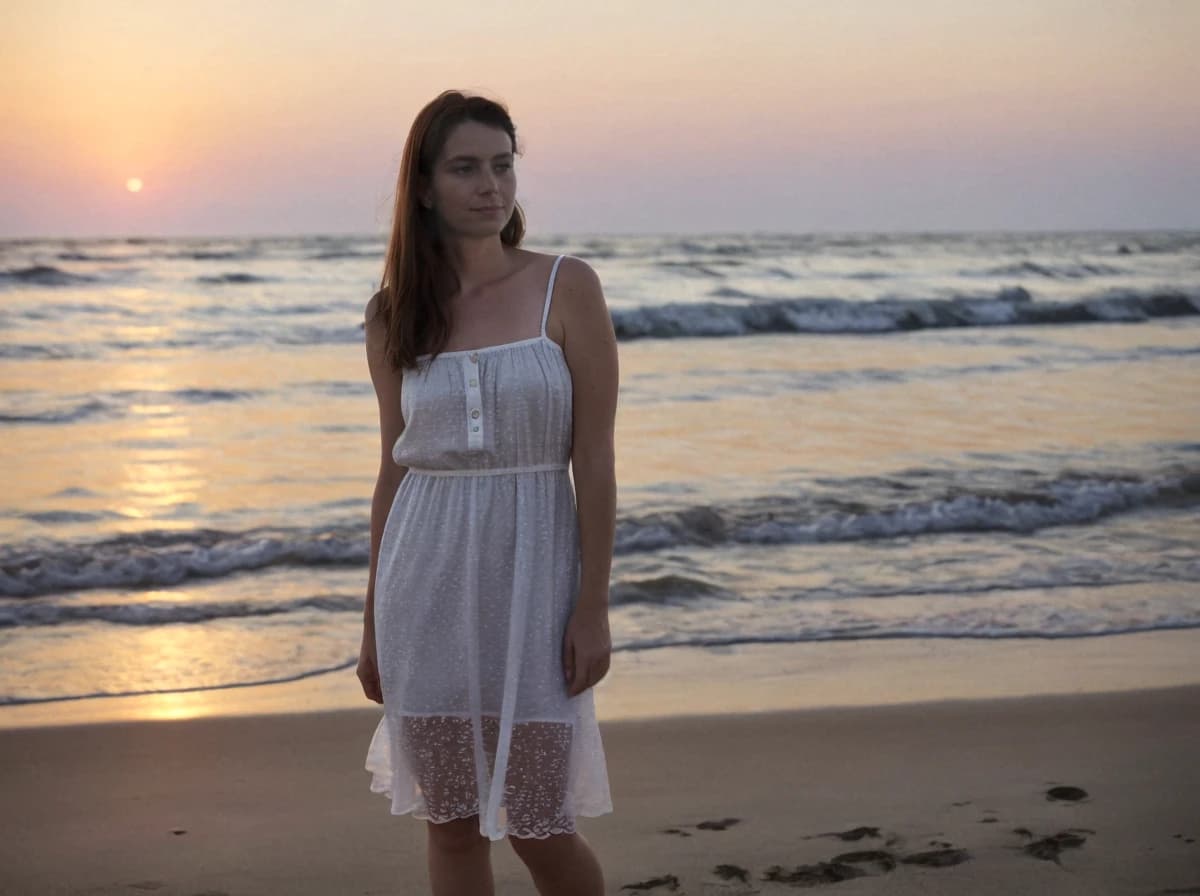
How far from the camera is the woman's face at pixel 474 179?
264 centimetres

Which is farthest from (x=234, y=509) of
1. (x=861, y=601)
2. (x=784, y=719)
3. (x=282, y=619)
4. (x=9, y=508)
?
(x=784, y=719)

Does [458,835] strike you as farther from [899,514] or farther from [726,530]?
[899,514]

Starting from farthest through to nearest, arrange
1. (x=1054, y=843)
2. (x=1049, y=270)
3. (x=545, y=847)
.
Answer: (x=1049, y=270), (x=1054, y=843), (x=545, y=847)

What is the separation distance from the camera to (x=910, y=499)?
9.22 metres

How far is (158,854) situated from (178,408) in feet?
32.2

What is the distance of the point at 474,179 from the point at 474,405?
17.2 inches

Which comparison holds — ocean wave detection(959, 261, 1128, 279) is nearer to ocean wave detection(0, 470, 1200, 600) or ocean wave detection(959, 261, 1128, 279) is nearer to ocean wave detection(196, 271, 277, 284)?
ocean wave detection(196, 271, 277, 284)

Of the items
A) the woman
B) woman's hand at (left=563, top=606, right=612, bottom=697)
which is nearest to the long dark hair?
the woman

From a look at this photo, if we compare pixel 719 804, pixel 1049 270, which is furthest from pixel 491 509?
pixel 1049 270

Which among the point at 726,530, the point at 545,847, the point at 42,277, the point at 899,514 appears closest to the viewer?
the point at 545,847

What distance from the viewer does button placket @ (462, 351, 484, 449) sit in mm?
2564

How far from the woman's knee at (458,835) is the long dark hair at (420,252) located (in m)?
0.91

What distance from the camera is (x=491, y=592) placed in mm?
2615

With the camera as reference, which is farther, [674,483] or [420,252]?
[674,483]
